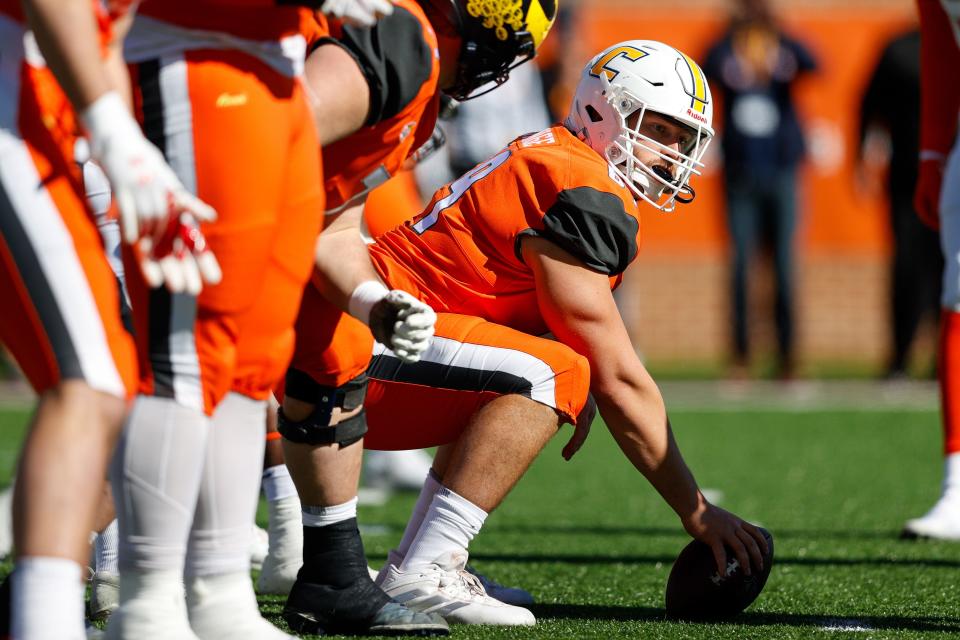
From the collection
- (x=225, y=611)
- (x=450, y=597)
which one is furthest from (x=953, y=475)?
(x=225, y=611)

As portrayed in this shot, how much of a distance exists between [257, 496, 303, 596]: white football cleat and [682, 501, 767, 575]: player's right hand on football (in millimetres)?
891

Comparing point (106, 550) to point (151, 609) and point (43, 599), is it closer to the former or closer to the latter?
point (151, 609)

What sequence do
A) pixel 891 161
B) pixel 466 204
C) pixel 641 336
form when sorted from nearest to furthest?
pixel 466 204 → pixel 891 161 → pixel 641 336

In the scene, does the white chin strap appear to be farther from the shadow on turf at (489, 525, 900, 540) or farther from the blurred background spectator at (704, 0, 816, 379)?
the blurred background spectator at (704, 0, 816, 379)

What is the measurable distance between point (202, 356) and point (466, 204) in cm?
114

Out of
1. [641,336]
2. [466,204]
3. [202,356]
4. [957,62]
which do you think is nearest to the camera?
[202,356]

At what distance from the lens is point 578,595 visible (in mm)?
3326

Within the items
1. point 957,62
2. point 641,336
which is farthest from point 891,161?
point 957,62

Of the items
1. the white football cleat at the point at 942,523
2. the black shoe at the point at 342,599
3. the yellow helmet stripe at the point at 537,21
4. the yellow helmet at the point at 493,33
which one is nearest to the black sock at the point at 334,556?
the black shoe at the point at 342,599

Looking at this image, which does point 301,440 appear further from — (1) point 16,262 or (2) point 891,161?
(2) point 891,161

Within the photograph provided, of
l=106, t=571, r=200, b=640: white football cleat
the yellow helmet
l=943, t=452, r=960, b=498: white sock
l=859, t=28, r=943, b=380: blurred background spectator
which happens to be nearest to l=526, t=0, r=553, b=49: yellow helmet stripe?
the yellow helmet

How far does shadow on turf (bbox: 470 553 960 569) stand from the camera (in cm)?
378

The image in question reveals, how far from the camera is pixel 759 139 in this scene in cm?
917

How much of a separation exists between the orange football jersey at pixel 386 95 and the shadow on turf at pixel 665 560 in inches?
59.4
